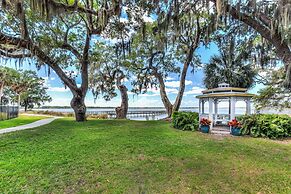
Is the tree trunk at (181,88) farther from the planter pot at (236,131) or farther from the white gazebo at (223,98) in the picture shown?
the planter pot at (236,131)

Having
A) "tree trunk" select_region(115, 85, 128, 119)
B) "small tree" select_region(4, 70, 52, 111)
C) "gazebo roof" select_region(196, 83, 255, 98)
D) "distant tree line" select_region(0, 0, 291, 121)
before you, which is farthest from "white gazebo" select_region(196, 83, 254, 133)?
"small tree" select_region(4, 70, 52, 111)

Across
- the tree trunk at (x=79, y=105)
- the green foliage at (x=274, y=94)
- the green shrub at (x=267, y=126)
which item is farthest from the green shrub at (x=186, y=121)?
the green foliage at (x=274, y=94)

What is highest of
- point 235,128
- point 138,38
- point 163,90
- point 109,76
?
point 138,38

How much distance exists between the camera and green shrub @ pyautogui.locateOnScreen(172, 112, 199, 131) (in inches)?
376

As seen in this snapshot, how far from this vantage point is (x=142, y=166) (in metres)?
4.69

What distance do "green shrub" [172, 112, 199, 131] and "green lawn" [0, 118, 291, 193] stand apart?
283 cm

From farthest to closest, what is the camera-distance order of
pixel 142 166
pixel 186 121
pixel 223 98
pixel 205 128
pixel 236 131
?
pixel 223 98
pixel 186 121
pixel 205 128
pixel 236 131
pixel 142 166

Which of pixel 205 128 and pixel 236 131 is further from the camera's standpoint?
pixel 205 128

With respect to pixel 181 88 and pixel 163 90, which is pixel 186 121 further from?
pixel 163 90

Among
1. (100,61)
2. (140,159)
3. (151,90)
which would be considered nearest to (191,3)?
(140,159)

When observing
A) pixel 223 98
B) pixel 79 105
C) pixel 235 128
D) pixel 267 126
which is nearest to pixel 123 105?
pixel 79 105

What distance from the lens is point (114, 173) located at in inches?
172

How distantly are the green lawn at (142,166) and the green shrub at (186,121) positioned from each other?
2825 millimetres

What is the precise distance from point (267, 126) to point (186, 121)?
340 centimetres
